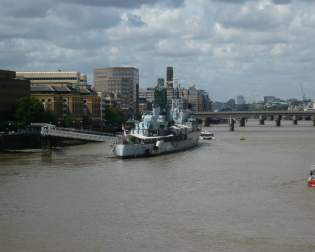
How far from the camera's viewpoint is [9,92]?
112500mm

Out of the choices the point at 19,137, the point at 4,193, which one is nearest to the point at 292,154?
the point at 19,137

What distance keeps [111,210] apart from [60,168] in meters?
24.7

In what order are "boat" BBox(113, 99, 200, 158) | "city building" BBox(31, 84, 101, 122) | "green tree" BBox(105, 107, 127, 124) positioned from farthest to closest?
"green tree" BBox(105, 107, 127, 124) → "city building" BBox(31, 84, 101, 122) → "boat" BBox(113, 99, 200, 158)

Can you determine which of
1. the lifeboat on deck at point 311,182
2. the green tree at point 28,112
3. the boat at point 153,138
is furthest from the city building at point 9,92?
the lifeboat on deck at point 311,182

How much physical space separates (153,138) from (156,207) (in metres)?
39.8

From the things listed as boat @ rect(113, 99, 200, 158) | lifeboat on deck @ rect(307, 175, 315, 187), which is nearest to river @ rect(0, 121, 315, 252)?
lifeboat on deck @ rect(307, 175, 315, 187)

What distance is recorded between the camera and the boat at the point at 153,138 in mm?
72938

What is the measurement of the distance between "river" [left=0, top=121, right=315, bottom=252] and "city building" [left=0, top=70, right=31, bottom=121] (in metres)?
44.9

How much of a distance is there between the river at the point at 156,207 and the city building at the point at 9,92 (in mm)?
44933

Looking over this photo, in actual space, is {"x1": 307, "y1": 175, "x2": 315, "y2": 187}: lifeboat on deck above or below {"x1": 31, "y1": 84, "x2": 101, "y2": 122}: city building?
below

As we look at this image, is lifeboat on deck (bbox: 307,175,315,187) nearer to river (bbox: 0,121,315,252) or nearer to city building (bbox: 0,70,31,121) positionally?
river (bbox: 0,121,315,252)

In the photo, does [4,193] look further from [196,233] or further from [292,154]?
[292,154]

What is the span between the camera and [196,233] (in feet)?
104

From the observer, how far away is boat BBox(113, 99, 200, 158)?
72.9 m
